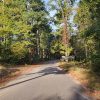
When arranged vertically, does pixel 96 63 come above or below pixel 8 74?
above

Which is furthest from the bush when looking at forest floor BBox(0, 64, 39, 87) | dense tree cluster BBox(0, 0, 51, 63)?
dense tree cluster BBox(0, 0, 51, 63)

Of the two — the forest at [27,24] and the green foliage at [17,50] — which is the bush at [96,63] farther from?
the green foliage at [17,50]

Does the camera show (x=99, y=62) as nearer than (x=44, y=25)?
Yes

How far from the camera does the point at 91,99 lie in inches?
532

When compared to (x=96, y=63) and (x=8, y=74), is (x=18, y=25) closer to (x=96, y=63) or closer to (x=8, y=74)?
(x=8, y=74)

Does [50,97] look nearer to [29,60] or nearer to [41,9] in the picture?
[29,60]

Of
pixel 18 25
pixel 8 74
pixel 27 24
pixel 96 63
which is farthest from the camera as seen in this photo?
pixel 27 24

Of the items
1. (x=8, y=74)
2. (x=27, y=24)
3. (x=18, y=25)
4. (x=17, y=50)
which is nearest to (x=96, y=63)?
(x=8, y=74)

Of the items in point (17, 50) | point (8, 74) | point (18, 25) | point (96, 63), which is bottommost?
point (8, 74)

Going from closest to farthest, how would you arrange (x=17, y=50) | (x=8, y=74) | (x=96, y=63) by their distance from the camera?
(x=96, y=63) < (x=8, y=74) < (x=17, y=50)

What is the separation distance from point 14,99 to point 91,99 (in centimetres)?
336

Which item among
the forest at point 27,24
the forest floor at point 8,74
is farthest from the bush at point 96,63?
the forest at point 27,24

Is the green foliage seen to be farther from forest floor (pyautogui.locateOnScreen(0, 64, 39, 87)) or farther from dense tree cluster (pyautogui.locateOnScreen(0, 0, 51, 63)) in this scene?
forest floor (pyautogui.locateOnScreen(0, 64, 39, 87))

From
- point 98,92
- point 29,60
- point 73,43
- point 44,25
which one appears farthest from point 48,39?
point 98,92
